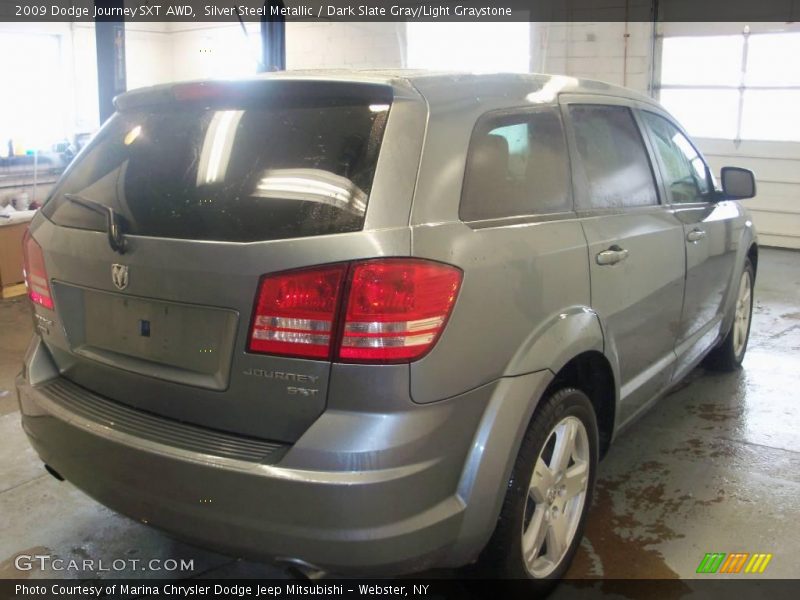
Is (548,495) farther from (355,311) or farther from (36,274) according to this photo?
(36,274)

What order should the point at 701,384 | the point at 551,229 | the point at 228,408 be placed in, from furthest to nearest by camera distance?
the point at 701,384, the point at 551,229, the point at 228,408

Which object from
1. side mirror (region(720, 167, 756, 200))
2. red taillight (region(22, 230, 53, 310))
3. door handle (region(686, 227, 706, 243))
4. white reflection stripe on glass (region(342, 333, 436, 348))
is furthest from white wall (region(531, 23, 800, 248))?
white reflection stripe on glass (region(342, 333, 436, 348))

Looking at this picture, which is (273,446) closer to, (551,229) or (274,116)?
(274,116)

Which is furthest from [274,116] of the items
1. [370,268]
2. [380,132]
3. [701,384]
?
[701,384]

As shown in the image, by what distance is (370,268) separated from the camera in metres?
1.61

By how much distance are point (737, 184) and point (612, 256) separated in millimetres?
1517

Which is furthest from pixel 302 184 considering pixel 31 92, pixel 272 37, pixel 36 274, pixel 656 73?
pixel 31 92

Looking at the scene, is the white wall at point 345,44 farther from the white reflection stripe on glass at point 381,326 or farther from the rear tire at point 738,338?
the white reflection stripe on glass at point 381,326

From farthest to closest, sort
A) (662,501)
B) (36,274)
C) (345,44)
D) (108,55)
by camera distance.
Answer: (345,44), (108,55), (662,501), (36,274)

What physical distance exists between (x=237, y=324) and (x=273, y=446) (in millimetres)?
286

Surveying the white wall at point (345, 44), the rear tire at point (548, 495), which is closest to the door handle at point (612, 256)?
the rear tire at point (548, 495)

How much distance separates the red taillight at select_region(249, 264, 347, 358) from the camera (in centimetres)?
162

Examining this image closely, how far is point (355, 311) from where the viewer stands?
1608mm

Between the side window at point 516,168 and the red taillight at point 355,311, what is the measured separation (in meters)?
0.29
